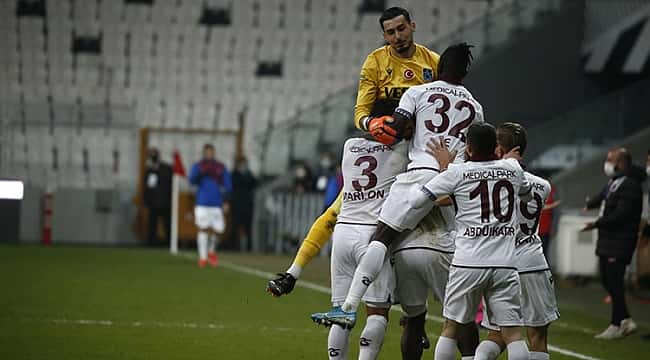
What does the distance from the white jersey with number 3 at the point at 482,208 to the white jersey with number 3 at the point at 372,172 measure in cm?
66

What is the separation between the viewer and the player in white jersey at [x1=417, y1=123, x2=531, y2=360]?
25.6ft

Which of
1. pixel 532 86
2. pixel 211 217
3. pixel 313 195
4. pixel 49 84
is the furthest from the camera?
pixel 49 84

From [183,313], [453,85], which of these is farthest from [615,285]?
[453,85]

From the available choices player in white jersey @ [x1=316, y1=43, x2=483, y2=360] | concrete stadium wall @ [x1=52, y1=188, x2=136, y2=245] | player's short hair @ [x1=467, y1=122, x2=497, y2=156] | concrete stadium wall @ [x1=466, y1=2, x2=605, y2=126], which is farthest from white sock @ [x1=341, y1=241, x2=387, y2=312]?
concrete stadium wall @ [x1=52, y1=188, x2=136, y2=245]

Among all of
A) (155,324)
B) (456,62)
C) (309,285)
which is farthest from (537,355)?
(309,285)

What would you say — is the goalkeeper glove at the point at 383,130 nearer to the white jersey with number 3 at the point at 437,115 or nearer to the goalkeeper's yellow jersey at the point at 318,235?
the white jersey with number 3 at the point at 437,115

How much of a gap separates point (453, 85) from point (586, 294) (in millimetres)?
11307

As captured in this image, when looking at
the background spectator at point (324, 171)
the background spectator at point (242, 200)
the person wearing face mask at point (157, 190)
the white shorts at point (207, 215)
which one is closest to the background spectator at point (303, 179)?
the background spectator at point (324, 171)

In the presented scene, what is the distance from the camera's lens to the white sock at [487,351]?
317 inches

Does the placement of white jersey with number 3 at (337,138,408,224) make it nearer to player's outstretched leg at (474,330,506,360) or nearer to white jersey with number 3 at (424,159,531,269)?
white jersey with number 3 at (424,159,531,269)

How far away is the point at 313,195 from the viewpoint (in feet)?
92.3

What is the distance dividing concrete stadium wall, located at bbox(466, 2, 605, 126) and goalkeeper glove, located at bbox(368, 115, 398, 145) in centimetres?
2113

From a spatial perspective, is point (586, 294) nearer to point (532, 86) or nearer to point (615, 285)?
point (615, 285)

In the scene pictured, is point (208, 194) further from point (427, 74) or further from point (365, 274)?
point (365, 274)
